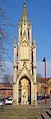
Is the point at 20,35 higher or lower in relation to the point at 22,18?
lower

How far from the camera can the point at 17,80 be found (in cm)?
4241

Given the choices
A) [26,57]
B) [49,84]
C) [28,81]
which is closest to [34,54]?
[26,57]

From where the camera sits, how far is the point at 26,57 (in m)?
43.0

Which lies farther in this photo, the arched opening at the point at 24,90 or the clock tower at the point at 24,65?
the arched opening at the point at 24,90

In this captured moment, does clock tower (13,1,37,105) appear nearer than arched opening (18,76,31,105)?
Yes

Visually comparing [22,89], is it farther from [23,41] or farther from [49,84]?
[49,84]

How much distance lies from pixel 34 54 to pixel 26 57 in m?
1.31

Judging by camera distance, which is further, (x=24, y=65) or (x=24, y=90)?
(x=24, y=90)

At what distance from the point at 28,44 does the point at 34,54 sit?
1.76 meters

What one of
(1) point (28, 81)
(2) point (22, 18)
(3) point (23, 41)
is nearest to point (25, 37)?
(3) point (23, 41)

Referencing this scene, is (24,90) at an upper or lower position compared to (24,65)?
lower

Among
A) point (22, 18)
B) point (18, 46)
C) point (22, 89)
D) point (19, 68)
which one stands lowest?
point (22, 89)

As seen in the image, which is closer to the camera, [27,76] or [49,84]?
[27,76]

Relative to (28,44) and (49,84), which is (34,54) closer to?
(28,44)
